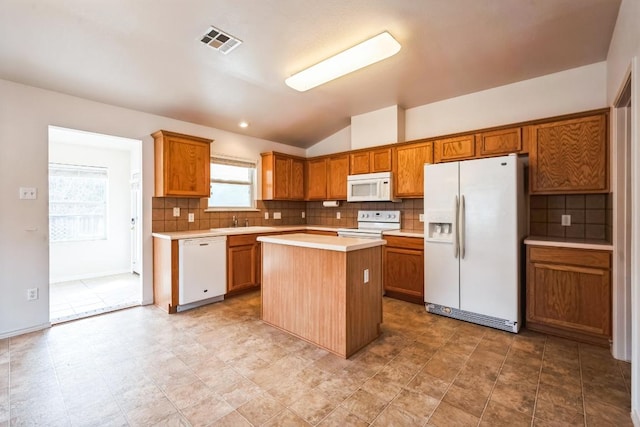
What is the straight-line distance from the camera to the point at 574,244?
8.65ft

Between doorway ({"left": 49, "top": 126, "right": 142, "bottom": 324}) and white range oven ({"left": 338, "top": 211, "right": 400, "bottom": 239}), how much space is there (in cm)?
324

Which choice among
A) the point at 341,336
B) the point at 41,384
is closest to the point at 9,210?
the point at 41,384

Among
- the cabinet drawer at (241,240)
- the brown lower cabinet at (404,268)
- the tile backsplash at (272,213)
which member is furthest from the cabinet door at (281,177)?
the brown lower cabinet at (404,268)

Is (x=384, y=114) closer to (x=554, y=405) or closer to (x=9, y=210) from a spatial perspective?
(x=554, y=405)

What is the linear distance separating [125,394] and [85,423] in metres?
0.27

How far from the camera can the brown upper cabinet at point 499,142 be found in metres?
3.16

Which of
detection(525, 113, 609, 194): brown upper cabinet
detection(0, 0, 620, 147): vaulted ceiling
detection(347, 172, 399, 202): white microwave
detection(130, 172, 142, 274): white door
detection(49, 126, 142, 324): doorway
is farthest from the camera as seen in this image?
detection(130, 172, 142, 274): white door

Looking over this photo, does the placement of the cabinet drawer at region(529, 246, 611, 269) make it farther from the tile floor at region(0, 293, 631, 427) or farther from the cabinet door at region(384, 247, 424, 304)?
the cabinet door at region(384, 247, 424, 304)

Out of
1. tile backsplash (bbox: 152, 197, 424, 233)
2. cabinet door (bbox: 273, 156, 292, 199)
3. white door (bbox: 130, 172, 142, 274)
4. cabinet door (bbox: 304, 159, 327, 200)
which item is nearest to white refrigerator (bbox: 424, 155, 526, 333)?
tile backsplash (bbox: 152, 197, 424, 233)

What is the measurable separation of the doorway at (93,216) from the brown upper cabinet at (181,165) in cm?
123

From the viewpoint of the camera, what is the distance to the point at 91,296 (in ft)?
13.1

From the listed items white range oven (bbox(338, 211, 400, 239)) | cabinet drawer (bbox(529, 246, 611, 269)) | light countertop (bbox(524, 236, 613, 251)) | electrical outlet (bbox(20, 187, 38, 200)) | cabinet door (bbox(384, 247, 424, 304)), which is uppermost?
electrical outlet (bbox(20, 187, 38, 200))

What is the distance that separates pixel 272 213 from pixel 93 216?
318 centimetres

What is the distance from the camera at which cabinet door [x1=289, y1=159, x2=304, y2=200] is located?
5277 millimetres
